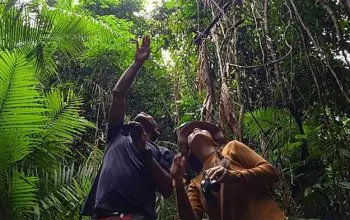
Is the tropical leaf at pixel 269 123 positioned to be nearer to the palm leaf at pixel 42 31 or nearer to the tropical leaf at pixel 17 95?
the tropical leaf at pixel 17 95

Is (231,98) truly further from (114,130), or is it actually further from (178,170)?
(178,170)

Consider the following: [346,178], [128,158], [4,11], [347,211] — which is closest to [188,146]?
[128,158]

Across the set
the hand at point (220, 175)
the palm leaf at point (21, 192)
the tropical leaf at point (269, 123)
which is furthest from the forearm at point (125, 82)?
the tropical leaf at point (269, 123)

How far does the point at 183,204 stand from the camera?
2.31 meters

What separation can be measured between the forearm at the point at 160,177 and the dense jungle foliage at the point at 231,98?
38.0 inches

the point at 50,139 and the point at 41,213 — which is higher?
the point at 50,139

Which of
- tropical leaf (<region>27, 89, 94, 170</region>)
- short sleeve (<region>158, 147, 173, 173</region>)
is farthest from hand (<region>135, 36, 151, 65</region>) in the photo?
tropical leaf (<region>27, 89, 94, 170</region>)

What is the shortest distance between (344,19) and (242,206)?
2407 mm

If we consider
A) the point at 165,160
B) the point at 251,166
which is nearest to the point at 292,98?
the point at 165,160

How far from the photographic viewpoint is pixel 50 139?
4.40 meters

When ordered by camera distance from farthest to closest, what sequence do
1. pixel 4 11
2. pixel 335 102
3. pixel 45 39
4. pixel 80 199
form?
pixel 45 39
pixel 4 11
pixel 80 199
pixel 335 102

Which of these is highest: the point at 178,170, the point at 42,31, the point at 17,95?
the point at 42,31

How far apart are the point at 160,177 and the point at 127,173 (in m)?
0.18

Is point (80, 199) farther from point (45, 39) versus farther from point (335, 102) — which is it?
point (335, 102)
